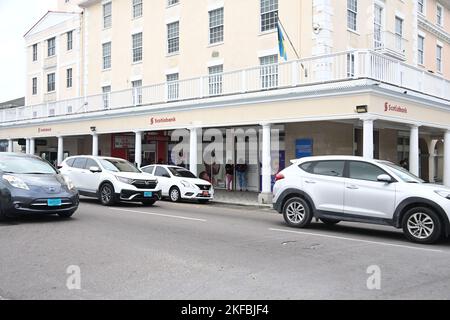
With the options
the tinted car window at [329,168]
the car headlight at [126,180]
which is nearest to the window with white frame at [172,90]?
the car headlight at [126,180]

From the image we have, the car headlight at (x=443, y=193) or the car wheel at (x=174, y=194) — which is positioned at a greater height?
the car headlight at (x=443, y=193)

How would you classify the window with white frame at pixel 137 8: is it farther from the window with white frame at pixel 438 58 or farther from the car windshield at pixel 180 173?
the window with white frame at pixel 438 58

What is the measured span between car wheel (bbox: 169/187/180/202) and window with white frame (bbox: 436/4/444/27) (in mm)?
23779

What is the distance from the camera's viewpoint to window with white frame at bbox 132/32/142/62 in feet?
97.1

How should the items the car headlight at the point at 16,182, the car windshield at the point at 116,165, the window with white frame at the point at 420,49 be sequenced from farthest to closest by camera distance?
the window with white frame at the point at 420,49 < the car windshield at the point at 116,165 < the car headlight at the point at 16,182

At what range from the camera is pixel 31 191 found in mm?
10227

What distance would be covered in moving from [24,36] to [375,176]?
1515 inches

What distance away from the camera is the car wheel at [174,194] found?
18.2 metres

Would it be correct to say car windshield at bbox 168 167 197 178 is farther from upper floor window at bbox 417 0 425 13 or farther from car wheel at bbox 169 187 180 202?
upper floor window at bbox 417 0 425 13

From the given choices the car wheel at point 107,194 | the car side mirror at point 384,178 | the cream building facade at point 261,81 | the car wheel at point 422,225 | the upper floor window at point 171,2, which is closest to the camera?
the car wheel at point 422,225

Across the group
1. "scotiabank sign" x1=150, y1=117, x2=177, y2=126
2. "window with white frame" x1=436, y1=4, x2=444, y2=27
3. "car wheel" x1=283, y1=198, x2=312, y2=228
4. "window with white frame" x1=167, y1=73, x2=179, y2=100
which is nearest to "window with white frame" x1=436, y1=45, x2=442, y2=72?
"window with white frame" x1=436, y1=4, x2=444, y2=27

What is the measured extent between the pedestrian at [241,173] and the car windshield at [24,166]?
13.9 m

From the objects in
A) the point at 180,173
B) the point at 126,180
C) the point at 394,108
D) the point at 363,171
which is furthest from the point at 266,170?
the point at 363,171
